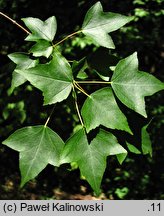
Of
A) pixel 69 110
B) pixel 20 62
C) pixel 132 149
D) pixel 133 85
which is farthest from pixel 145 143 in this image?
pixel 69 110

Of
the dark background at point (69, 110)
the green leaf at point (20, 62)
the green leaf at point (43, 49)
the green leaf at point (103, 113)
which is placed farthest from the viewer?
the dark background at point (69, 110)

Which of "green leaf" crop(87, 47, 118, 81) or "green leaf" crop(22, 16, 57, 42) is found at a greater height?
"green leaf" crop(22, 16, 57, 42)

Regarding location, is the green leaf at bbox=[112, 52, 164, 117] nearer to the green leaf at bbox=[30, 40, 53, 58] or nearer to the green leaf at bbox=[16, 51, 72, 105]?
the green leaf at bbox=[16, 51, 72, 105]

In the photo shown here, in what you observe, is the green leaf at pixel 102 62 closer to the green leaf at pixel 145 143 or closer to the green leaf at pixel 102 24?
the green leaf at pixel 102 24

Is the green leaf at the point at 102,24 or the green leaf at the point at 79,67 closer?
the green leaf at the point at 79,67

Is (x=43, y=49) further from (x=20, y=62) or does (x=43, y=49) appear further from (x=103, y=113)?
(x=103, y=113)

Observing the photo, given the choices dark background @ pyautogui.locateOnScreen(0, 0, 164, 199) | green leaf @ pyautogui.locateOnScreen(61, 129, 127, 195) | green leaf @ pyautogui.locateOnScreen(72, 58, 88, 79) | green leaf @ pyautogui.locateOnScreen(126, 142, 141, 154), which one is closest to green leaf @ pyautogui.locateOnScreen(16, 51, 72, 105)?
green leaf @ pyautogui.locateOnScreen(72, 58, 88, 79)

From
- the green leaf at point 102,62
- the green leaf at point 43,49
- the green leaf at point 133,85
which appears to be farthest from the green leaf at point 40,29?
the green leaf at point 133,85
